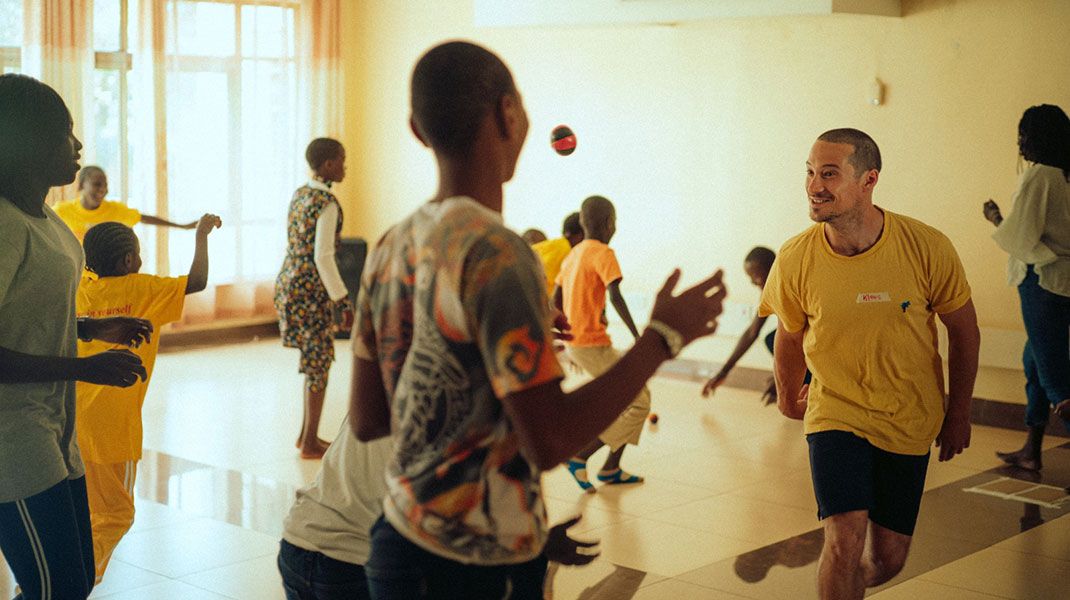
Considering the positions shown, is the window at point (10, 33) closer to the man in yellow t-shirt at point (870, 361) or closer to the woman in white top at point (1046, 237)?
the woman in white top at point (1046, 237)

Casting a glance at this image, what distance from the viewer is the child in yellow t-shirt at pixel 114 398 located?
428 cm

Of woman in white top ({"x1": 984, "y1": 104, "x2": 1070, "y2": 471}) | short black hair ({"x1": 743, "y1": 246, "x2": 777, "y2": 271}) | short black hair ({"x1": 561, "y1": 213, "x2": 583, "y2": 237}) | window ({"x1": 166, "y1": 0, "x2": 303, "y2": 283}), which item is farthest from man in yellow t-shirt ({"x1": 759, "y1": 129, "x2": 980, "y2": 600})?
window ({"x1": 166, "y1": 0, "x2": 303, "y2": 283})

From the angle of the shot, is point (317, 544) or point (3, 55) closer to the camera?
point (317, 544)

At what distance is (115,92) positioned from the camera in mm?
10539

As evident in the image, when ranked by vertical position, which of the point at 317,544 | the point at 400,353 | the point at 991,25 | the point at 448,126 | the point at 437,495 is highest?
the point at 991,25

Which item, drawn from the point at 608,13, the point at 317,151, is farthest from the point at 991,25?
the point at 317,151

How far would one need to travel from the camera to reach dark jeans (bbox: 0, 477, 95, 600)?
9.11ft

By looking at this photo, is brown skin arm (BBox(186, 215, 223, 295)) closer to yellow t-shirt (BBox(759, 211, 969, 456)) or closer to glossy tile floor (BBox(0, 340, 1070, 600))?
glossy tile floor (BBox(0, 340, 1070, 600))

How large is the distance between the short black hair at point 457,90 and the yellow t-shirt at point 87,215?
6187 millimetres

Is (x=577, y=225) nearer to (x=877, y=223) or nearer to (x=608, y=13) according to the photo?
(x=608, y=13)

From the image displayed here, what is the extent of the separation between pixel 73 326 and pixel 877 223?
7.43 feet

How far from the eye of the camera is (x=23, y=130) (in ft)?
9.48

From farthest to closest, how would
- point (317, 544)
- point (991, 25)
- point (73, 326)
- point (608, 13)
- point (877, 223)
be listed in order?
point (608, 13) < point (991, 25) < point (877, 223) < point (73, 326) < point (317, 544)

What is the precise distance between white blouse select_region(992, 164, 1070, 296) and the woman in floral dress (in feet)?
11.7
